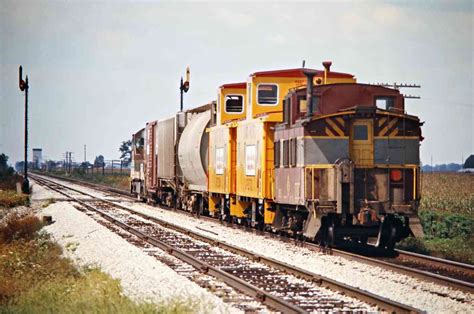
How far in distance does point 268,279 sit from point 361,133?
502cm

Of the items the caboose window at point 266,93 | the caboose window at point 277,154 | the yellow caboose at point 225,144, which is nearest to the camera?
the caboose window at point 277,154

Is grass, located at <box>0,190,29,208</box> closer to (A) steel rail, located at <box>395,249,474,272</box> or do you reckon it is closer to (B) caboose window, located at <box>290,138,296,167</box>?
(B) caboose window, located at <box>290,138,296,167</box>

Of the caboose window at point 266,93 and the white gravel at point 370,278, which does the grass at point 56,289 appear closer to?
the white gravel at point 370,278

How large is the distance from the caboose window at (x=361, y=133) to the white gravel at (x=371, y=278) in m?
2.57

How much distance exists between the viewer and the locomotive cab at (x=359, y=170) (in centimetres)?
1873

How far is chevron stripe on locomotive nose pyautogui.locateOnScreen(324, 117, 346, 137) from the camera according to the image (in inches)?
747

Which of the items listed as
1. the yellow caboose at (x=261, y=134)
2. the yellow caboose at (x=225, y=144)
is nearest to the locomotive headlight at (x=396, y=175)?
the yellow caboose at (x=261, y=134)

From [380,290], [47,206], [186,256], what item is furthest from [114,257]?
[47,206]

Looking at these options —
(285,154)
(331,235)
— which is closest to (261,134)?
(285,154)

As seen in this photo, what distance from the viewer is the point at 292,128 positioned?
→ 787 inches

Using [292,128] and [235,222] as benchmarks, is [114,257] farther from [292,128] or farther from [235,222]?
[235,222]

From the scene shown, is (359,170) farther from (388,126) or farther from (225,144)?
(225,144)

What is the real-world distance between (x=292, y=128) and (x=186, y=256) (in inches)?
148

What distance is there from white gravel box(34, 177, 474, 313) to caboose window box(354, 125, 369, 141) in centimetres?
257
